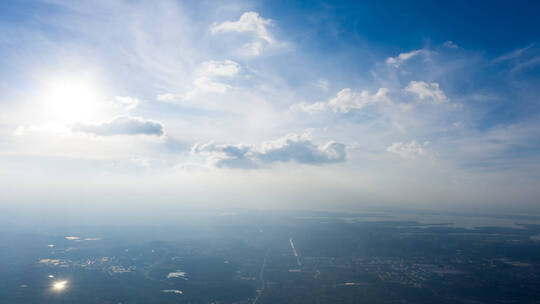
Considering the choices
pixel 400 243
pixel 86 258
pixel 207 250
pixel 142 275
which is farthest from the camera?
pixel 400 243

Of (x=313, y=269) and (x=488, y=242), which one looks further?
(x=488, y=242)

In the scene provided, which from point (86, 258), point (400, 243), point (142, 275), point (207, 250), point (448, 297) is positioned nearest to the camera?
point (448, 297)

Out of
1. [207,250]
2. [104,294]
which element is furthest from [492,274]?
[104,294]

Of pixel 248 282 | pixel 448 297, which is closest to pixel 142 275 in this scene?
pixel 248 282

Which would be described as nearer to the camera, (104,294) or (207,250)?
(104,294)

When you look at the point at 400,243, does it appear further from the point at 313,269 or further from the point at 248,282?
the point at 248,282

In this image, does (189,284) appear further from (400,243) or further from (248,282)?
(400,243)

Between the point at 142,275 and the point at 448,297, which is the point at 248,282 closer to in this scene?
the point at 142,275

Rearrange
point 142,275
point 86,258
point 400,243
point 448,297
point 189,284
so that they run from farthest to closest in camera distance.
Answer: point 400,243
point 86,258
point 142,275
point 189,284
point 448,297

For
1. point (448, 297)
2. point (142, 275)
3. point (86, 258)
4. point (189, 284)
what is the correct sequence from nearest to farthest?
point (448, 297) < point (189, 284) < point (142, 275) < point (86, 258)
